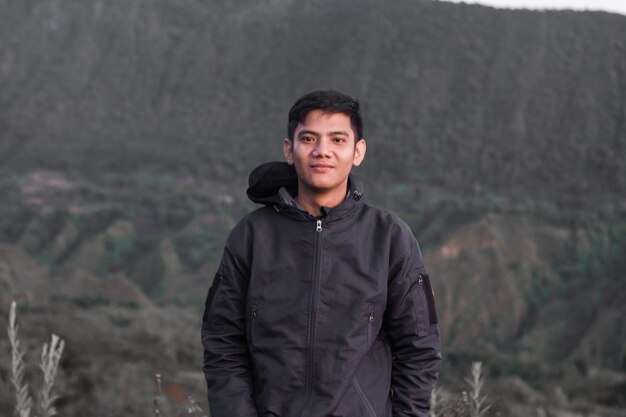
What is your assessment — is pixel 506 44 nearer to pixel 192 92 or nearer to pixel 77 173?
pixel 192 92

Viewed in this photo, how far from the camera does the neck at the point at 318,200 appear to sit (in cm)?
240

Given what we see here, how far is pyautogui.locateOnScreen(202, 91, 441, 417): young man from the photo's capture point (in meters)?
2.17

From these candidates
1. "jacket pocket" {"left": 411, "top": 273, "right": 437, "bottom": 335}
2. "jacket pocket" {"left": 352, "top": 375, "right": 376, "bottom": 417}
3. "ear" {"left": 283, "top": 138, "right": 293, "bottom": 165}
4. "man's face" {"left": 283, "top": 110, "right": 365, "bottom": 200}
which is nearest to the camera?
"jacket pocket" {"left": 352, "top": 375, "right": 376, "bottom": 417}

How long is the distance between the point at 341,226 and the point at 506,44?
2894 cm

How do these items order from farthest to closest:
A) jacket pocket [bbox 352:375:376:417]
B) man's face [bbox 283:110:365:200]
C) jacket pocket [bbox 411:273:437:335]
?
man's face [bbox 283:110:365:200]
jacket pocket [bbox 411:273:437:335]
jacket pocket [bbox 352:375:376:417]

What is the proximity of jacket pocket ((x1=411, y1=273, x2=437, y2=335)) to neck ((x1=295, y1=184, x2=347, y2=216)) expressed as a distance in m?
0.34

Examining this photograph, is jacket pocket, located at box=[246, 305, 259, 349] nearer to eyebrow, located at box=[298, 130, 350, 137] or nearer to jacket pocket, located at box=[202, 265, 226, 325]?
jacket pocket, located at box=[202, 265, 226, 325]

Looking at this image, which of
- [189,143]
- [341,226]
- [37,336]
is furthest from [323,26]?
[341,226]

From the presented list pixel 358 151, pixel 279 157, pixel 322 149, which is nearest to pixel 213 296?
pixel 322 149

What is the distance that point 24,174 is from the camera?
2767cm

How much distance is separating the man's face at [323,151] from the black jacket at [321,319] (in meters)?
0.10

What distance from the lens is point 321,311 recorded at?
2.20 m

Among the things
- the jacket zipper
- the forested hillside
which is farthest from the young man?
the forested hillside

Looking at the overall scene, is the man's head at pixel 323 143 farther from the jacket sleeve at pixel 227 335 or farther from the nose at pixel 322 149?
the jacket sleeve at pixel 227 335
